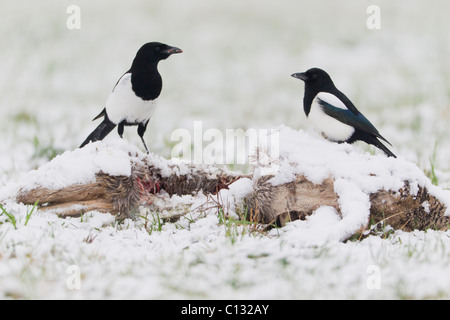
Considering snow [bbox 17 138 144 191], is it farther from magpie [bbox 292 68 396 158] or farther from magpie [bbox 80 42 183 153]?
magpie [bbox 292 68 396 158]

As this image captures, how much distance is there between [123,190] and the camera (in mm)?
3166

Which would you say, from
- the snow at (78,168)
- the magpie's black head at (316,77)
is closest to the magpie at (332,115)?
the magpie's black head at (316,77)

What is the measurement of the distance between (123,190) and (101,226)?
0.24 meters

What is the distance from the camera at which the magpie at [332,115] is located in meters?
3.64

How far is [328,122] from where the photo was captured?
12.0ft

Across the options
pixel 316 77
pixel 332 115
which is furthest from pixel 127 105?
pixel 332 115

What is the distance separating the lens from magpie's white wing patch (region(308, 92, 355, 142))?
3658 millimetres

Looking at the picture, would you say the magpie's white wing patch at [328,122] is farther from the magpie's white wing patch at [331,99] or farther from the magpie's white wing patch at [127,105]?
the magpie's white wing patch at [127,105]

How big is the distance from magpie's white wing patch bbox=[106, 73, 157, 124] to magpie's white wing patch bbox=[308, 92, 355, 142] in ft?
3.77

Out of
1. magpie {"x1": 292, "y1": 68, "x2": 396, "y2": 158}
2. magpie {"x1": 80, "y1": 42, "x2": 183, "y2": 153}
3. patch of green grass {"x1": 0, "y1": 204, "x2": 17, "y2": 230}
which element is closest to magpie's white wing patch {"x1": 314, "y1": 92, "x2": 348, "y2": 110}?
magpie {"x1": 292, "y1": 68, "x2": 396, "y2": 158}

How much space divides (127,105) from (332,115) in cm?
144

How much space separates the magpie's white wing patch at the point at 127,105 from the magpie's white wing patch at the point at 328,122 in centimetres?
115
